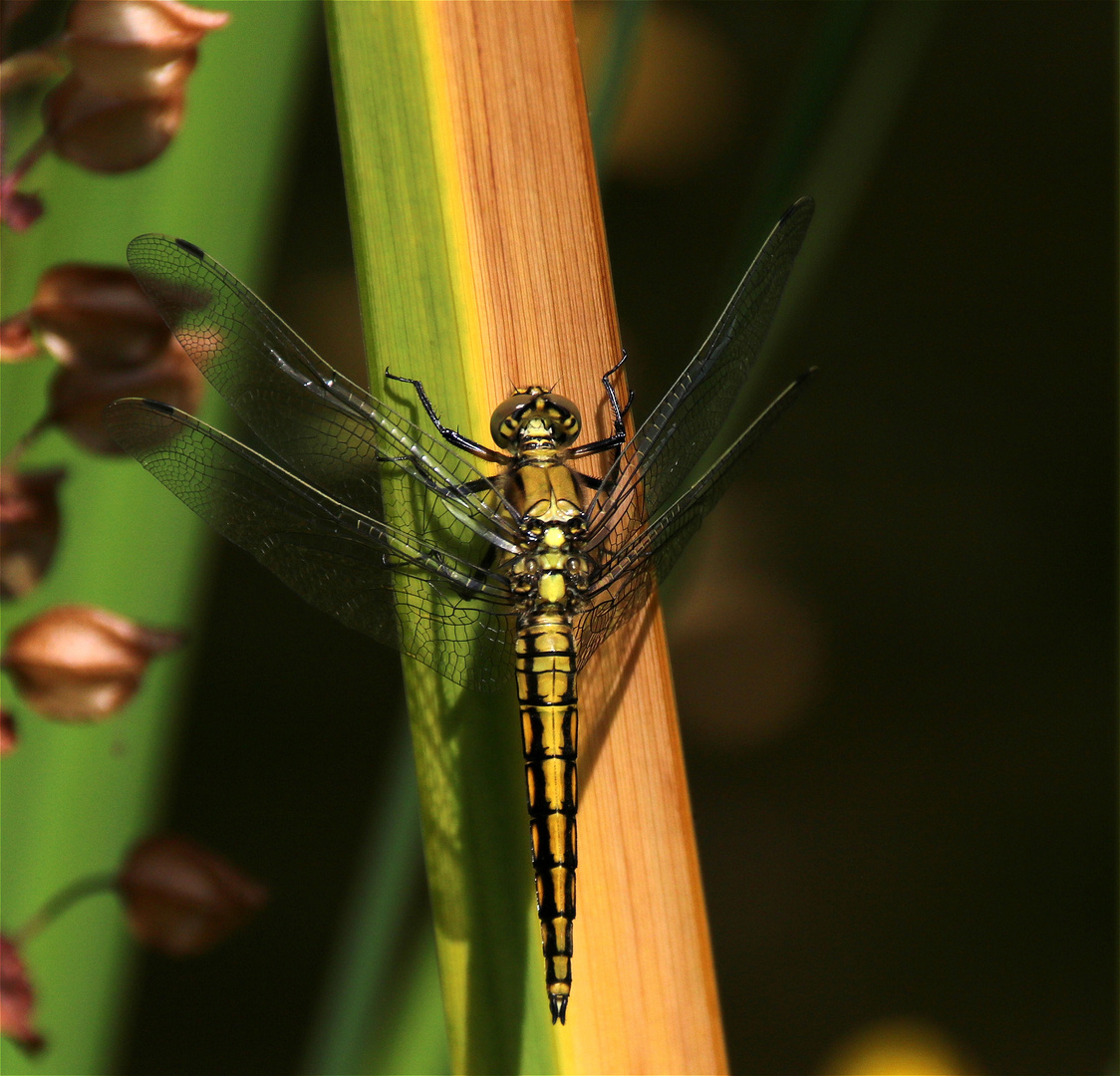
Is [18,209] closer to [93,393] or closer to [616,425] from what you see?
[93,393]

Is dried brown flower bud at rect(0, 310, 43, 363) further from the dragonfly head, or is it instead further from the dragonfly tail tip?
the dragonfly tail tip

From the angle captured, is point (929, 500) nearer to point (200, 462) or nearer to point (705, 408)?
point (705, 408)

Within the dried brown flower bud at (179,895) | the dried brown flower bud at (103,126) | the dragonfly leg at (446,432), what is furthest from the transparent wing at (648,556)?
the dried brown flower bud at (103,126)

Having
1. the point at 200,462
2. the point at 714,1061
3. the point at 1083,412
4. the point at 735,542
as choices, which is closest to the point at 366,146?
the point at 200,462

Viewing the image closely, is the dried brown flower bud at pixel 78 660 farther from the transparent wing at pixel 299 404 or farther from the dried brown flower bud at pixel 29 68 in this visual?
the dried brown flower bud at pixel 29 68

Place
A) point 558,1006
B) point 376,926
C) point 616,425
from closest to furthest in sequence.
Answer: point 558,1006, point 616,425, point 376,926

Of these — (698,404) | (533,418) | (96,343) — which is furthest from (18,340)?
(698,404)
